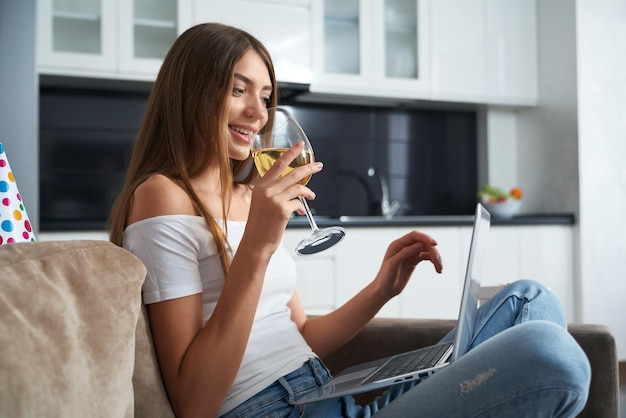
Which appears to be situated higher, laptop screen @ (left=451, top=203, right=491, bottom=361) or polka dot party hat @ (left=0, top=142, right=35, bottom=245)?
polka dot party hat @ (left=0, top=142, right=35, bottom=245)

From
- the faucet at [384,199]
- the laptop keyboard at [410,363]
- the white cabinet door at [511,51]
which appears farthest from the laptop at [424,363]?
the white cabinet door at [511,51]

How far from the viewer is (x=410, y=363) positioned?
1245 mm

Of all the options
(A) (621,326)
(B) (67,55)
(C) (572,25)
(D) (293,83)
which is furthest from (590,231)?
(B) (67,55)

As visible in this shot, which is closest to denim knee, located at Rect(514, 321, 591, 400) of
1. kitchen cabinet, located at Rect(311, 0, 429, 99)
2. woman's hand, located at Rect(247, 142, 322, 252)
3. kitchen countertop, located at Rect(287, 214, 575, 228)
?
woman's hand, located at Rect(247, 142, 322, 252)

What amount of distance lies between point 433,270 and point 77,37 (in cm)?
195

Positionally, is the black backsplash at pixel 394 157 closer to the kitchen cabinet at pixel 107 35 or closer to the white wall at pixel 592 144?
the white wall at pixel 592 144

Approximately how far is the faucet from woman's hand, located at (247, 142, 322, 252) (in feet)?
9.02

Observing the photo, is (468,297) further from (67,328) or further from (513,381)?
(67,328)

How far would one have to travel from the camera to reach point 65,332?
30.0 inches

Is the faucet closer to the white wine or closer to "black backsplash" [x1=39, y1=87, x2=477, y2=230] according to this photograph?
"black backsplash" [x1=39, y1=87, x2=477, y2=230]

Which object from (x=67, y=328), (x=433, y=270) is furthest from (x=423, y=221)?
(x=67, y=328)

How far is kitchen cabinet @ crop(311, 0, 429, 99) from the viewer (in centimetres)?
354

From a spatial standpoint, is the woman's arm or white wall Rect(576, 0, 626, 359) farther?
white wall Rect(576, 0, 626, 359)

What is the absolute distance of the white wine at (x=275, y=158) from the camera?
45.9 inches
